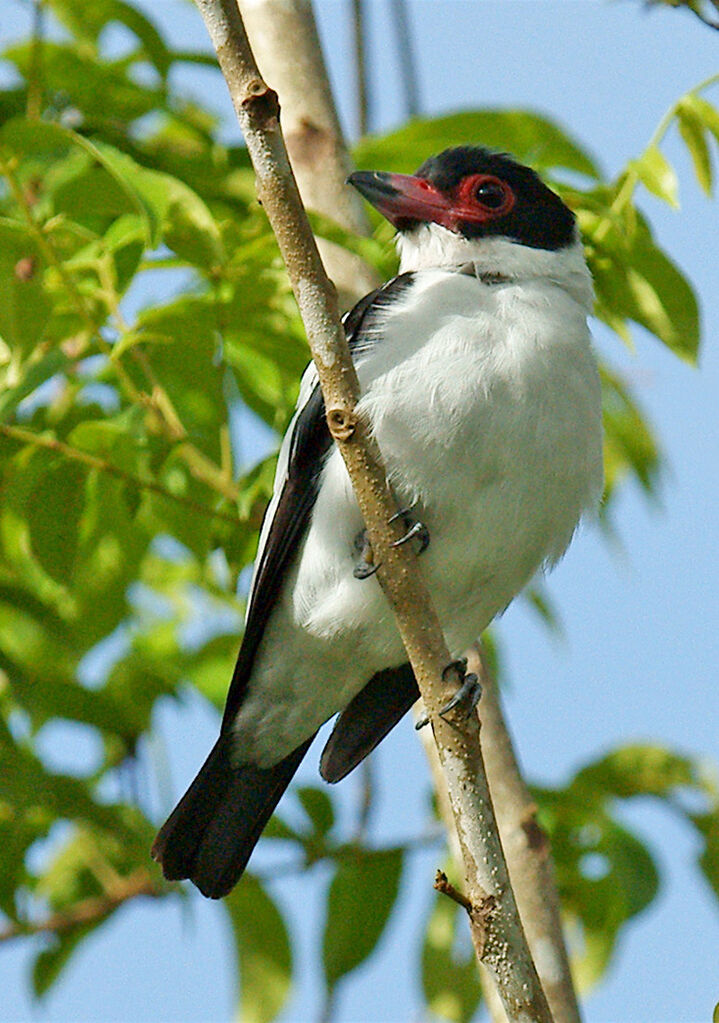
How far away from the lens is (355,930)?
3.97 meters

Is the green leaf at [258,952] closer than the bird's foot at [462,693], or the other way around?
the bird's foot at [462,693]

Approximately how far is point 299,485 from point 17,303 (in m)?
0.92

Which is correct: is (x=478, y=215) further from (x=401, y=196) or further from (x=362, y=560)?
(x=362, y=560)

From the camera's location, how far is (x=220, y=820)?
155 inches

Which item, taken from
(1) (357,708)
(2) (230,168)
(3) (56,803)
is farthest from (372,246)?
(3) (56,803)

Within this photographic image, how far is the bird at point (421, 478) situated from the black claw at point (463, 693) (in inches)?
14.0

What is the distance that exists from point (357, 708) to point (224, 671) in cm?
43

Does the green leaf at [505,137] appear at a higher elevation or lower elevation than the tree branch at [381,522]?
higher

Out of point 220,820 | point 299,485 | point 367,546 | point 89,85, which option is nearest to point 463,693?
point 367,546

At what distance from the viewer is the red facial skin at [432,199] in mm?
3934

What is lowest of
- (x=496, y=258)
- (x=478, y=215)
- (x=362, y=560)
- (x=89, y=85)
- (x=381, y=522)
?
(x=362, y=560)

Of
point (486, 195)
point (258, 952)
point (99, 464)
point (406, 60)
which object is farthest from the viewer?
point (406, 60)

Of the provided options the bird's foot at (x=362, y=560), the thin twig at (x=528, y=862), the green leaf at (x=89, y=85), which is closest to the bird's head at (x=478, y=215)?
A: the green leaf at (x=89, y=85)

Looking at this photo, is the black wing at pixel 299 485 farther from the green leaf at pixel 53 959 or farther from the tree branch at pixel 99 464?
the green leaf at pixel 53 959
